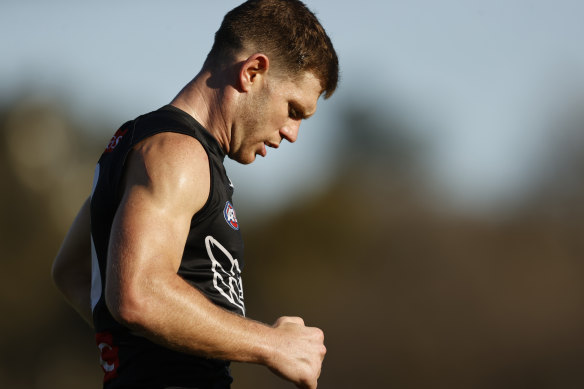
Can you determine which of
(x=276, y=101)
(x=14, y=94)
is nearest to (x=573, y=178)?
(x=14, y=94)

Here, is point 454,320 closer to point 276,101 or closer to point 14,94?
point 14,94

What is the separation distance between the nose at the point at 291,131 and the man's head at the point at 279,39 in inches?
8.6

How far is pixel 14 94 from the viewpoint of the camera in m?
23.0

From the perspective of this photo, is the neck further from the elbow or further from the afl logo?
the elbow

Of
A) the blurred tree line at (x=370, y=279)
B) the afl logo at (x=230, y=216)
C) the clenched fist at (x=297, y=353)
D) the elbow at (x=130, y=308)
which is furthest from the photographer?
the blurred tree line at (x=370, y=279)

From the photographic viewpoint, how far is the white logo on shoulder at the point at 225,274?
9.85ft

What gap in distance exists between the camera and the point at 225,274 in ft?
10.2

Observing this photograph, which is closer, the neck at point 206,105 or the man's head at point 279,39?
the neck at point 206,105

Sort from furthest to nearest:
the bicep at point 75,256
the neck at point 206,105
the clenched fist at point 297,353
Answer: the bicep at point 75,256 → the neck at point 206,105 → the clenched fist at point 297,353

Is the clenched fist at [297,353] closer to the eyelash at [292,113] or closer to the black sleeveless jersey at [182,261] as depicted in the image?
the black sleeveless jersey at [182,261]

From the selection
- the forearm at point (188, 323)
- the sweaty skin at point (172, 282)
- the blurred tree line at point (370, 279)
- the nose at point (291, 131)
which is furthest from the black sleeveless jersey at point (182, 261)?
the blurred tree line at point (370, 279)

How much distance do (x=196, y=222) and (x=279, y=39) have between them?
968 mm

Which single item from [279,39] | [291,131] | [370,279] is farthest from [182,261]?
[370,279]

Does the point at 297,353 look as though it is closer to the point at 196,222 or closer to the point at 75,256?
the point at 196,222
